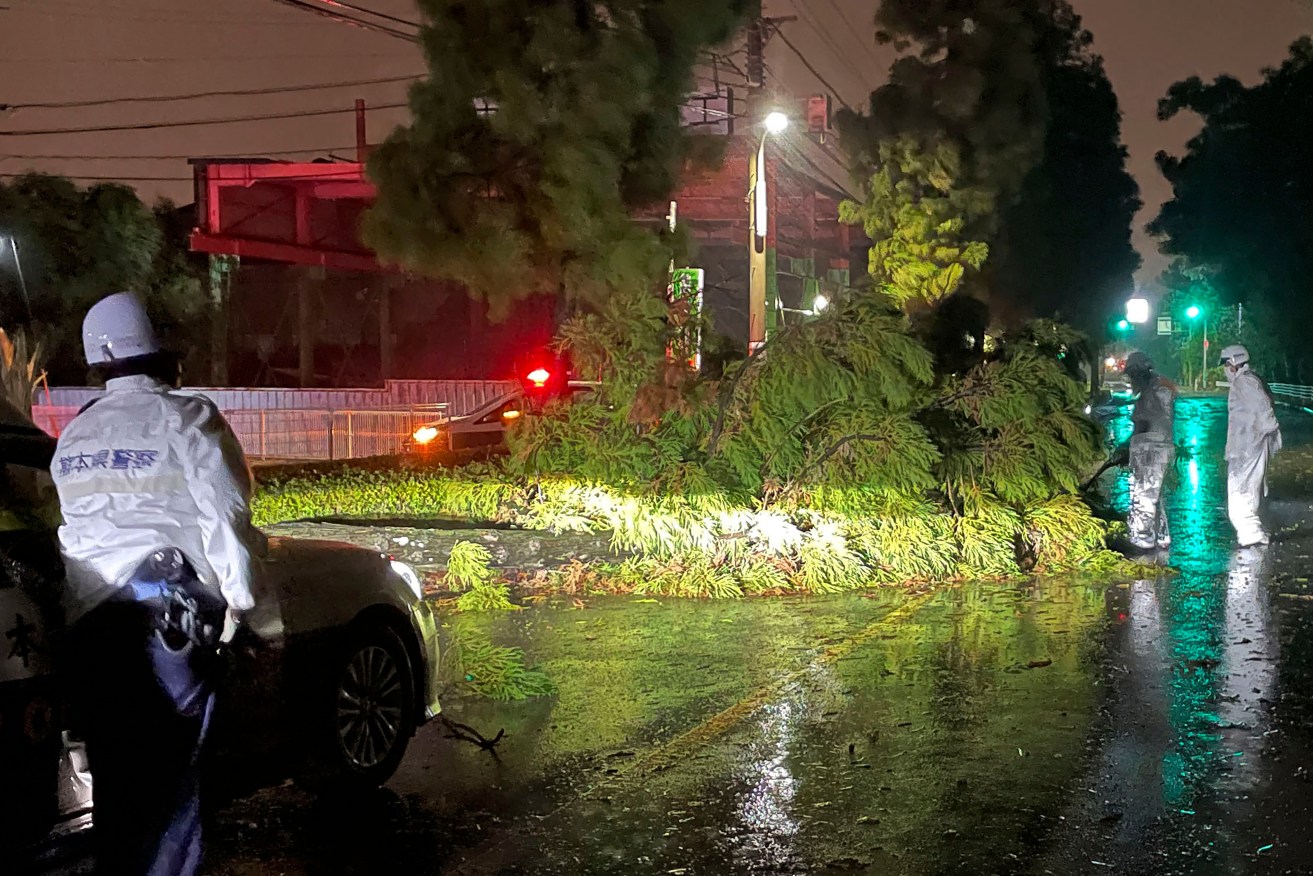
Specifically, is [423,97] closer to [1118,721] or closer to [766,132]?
[766,132]

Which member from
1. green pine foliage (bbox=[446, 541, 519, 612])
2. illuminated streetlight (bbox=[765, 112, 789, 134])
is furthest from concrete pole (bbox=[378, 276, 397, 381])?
green pine foliage (bbox=[446, 541, 519, 612])

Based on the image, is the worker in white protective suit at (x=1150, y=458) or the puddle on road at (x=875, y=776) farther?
the worker in white protective suit at (x=1150, y=458)

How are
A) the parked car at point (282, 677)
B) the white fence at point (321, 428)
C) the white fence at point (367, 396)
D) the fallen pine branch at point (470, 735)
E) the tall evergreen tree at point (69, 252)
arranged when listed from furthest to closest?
the tall evergreen tree at point (69, 252), the white fence at point (367, 396), the white fence at point (321, 428), the fallen pine branch at point (470, 735), the parked car at point (282, 677)

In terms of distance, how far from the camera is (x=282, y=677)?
15.3 ft

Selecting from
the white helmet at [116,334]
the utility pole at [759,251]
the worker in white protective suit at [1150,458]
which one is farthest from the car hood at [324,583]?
the utility pole at [759,251]

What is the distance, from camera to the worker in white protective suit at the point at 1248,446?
11.8 metres

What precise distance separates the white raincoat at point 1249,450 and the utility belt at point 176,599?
1039 cm

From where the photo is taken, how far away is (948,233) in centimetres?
3994

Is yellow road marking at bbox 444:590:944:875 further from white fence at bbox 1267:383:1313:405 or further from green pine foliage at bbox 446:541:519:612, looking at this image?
white fence at bbox 1267:383:1313:405

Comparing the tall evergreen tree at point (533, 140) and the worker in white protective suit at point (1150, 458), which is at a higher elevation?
the tall evergreen tree at point (533, 140)

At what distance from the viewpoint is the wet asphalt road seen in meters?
4.70

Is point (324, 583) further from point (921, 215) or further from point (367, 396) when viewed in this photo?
point (921, 215)

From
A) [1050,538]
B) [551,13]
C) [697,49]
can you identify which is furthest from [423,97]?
[1050,538]

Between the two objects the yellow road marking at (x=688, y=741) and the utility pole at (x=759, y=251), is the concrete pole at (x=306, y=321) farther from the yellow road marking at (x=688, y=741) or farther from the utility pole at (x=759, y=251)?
the yellow road marking at (x=688, y=741)
